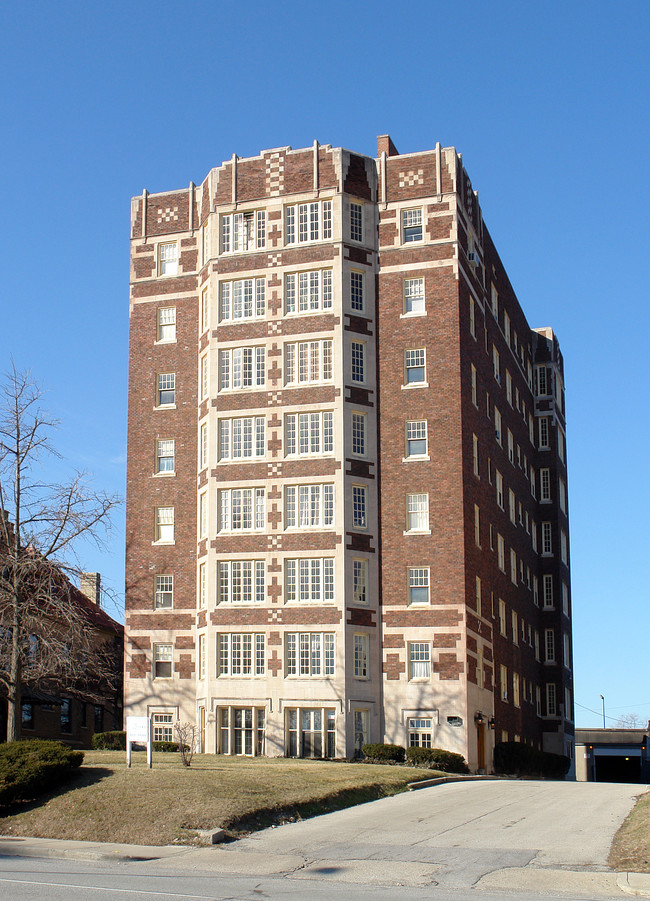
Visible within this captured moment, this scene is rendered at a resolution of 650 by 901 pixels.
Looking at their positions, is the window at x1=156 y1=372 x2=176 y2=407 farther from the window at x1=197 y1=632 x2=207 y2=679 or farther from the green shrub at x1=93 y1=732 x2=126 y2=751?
the green shrub at x1=93 y1=732 x2=126 y2=751

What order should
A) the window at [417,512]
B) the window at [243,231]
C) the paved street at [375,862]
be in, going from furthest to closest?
the window at [243,231] → the window at [417,512] → the paved street at [375,862]

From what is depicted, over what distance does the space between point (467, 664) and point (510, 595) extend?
1464 cm

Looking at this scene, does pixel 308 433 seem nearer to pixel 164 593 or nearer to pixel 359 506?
pixel 359 506

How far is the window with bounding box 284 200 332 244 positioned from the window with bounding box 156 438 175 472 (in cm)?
1142

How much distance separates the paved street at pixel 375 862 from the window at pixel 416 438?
24528 mm

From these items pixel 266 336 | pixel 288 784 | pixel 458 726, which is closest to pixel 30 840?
pixel 288 784

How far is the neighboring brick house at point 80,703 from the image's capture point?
57844 mm

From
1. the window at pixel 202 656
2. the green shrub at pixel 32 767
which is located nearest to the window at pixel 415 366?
the window at pixel 202 656

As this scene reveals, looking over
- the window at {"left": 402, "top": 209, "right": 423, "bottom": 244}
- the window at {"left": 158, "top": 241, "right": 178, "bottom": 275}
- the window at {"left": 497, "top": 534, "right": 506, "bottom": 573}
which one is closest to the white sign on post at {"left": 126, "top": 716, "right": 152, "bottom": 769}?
the window at {"left": 402, "top": 209, "right": 423, "bottom": 244}

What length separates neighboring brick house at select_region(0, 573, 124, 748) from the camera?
190 ft

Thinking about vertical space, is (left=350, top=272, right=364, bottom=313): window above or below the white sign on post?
above

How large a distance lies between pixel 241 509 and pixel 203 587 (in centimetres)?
413

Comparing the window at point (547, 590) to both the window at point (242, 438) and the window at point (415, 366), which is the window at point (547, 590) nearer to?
the window at point (415, 366)

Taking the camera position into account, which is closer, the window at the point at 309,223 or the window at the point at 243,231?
the window at the point at 309,223
